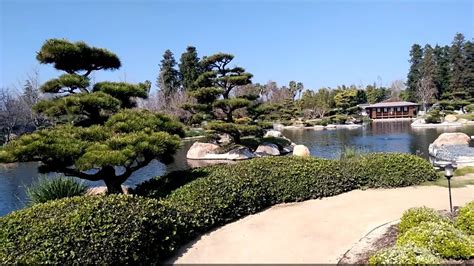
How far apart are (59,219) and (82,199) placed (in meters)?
0.56

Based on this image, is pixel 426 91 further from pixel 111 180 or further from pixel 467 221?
pixel 111 180

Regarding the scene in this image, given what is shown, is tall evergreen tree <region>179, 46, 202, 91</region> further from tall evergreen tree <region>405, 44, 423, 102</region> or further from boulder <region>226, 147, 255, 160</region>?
tall evergreen tree <region>405, 44, 423, 102</region>

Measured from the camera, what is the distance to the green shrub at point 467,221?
13.4 ft

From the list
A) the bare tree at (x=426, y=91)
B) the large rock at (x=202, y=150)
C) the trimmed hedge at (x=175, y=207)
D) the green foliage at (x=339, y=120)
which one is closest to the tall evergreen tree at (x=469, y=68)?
the bare tree at (x=426, y=91)

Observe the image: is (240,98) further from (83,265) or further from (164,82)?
(164,82)

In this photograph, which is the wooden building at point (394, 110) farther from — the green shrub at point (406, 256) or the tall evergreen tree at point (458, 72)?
the green shrub at point (406, 256)

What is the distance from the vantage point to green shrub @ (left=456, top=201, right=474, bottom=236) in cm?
407

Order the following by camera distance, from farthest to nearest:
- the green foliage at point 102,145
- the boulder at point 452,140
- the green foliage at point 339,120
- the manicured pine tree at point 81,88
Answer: the green foliage at point 339,120 < the boulder at point 452,140 < the manicured pine tree at point 81,88 < the green foliage at point 102,145

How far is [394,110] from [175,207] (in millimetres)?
43435

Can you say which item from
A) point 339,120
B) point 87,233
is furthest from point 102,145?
point 339,120

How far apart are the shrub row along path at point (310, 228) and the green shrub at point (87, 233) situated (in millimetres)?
540

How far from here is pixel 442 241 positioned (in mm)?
3531

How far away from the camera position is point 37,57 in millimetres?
6113

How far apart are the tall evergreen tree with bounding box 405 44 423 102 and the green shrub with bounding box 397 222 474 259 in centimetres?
4804
